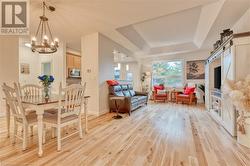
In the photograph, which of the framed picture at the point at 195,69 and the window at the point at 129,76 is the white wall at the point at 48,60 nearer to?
the window at the point at 129,76

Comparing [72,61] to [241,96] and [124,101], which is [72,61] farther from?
[241,96]

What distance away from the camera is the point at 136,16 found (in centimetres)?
368

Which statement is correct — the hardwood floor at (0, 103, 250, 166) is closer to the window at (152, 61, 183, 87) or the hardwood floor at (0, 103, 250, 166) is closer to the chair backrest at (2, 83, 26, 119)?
the chair backrest at (2, 83, 26, 119)

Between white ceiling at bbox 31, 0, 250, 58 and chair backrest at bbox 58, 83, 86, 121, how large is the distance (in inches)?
70.5

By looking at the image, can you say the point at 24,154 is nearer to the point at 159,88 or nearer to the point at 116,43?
the point at 116,43

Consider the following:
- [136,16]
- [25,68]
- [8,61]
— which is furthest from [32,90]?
[25,68]

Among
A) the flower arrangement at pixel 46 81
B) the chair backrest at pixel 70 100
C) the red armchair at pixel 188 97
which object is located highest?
the flower arrangement at pixel 46 81

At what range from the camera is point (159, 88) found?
8.05 metres

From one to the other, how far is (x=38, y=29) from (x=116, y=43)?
2.76 m

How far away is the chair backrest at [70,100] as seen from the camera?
2434 mm

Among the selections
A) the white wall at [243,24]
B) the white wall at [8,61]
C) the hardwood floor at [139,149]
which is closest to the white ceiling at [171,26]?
the white wall at [243,24]

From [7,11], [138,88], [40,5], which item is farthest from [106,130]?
[138,88]

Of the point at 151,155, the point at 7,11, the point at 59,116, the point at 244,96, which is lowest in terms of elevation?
the point at 151,155

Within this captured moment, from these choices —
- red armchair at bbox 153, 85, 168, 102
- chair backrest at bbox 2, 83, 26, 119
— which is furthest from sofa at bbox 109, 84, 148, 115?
chair backrest at bbox 2, 83, 26, 119
